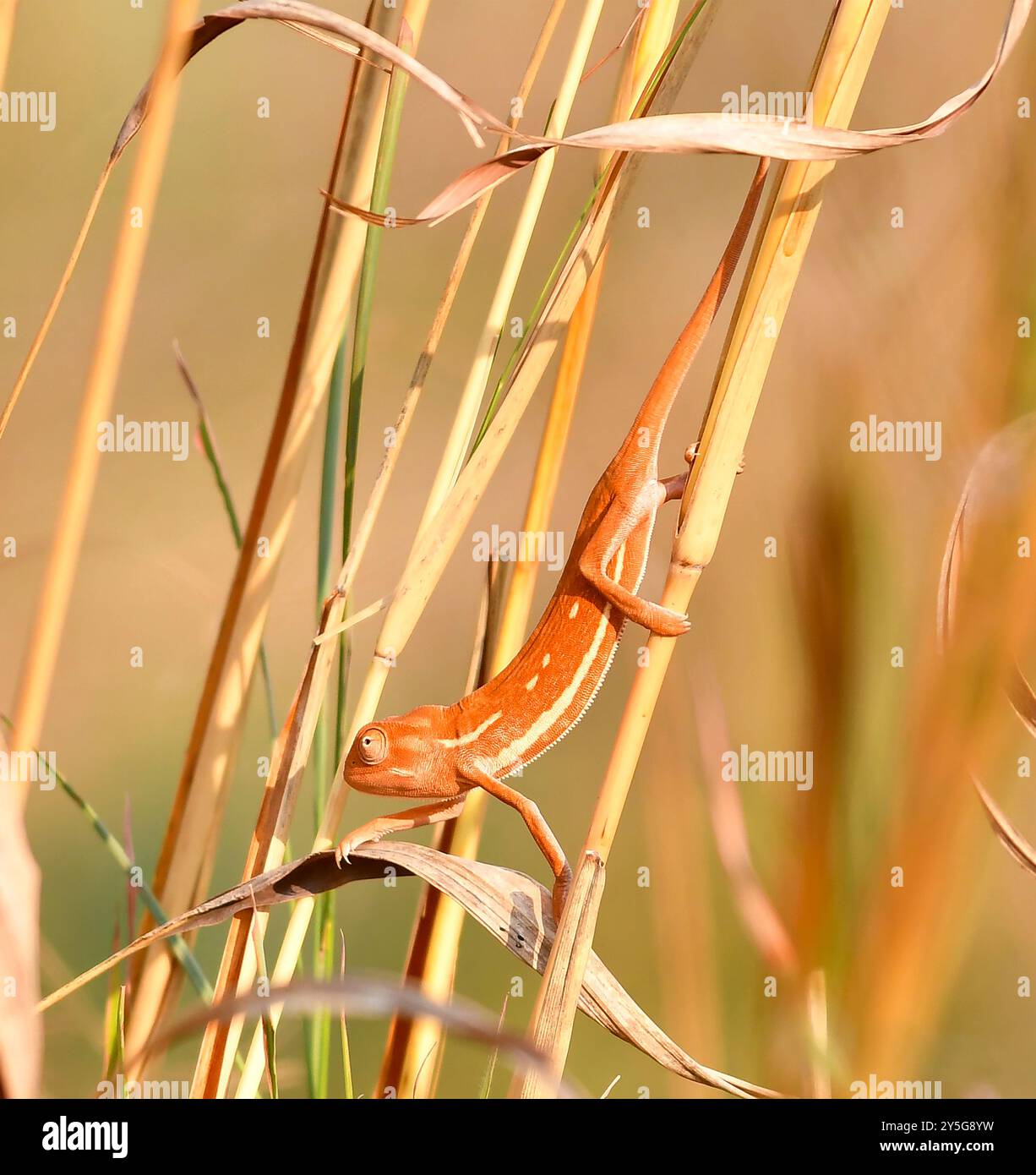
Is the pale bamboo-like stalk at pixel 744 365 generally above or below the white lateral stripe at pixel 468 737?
above

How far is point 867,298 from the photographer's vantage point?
0.75 m

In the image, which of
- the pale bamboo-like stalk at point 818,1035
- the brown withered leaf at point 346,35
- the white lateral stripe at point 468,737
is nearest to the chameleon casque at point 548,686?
the white lateral stripe at point 468,737

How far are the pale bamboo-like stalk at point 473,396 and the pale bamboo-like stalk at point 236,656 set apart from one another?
12 cm

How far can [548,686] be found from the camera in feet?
2.69

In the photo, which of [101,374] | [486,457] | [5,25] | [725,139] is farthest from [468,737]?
[5,25]

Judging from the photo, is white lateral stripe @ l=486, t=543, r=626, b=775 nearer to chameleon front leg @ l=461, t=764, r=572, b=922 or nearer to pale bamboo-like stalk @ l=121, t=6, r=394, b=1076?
chameleon front leg @ l=461, t=764, r=572, b=922

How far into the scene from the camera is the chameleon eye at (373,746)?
0.77m

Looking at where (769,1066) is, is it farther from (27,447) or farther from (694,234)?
(27,447)

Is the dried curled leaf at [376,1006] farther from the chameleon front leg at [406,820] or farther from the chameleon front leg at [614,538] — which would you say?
the chameleon front leg at [614,538]

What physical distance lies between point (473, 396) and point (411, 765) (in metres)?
0.38

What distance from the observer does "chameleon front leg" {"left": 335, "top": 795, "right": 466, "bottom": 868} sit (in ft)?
2.72

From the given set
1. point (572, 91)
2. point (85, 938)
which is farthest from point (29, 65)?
point (85, 938)

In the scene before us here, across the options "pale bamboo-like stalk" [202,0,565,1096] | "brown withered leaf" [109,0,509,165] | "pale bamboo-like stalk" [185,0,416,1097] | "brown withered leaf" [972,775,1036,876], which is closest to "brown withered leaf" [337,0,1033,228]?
"brown withered leaf" [109,0,509,165]

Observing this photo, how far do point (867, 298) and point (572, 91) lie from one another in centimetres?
31
